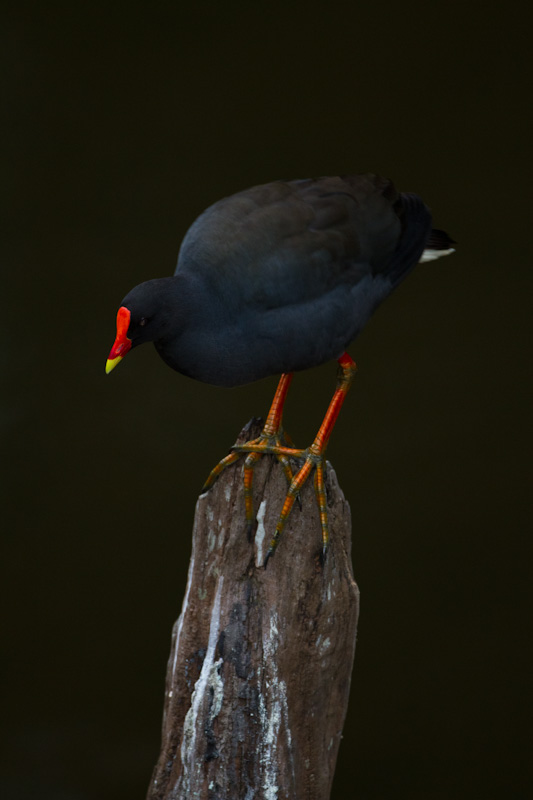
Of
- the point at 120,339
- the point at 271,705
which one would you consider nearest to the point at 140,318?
the point at 120,339

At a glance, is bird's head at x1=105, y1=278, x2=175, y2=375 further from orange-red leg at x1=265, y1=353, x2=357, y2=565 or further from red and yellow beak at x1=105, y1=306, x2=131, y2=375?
orange-red leg at x1=265, y1=353, x2=357, y2=565

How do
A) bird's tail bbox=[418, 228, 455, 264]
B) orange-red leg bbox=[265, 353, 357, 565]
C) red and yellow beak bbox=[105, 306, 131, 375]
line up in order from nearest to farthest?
1. red and yellow beak bbox=[105, 306, 131, 375]
2. orange-red leg bbox=[265, 353, 357, 565]
3. bird's tail bbox=[418, 228, 455, 264]

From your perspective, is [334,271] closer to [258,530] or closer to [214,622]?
[258,530]

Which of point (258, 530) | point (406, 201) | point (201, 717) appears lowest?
point (201, 717)

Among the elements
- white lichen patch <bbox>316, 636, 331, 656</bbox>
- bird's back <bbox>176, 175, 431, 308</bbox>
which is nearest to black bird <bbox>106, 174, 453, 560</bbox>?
bird's back <bbox>176, 175, 431, 308</bbox>

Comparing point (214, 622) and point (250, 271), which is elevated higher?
point (250, 271)

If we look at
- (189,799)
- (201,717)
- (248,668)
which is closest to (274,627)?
(248,668)

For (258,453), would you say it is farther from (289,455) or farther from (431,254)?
(431,254)

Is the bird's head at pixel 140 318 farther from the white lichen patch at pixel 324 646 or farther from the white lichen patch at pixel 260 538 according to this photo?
the white lichen patch at pixel 324 646

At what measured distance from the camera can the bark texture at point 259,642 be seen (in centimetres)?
252

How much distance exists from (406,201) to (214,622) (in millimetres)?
1034

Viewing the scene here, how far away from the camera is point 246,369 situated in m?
2.31

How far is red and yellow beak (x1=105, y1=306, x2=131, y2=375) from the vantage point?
219 centimetres

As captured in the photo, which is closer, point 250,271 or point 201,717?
point 250,271
